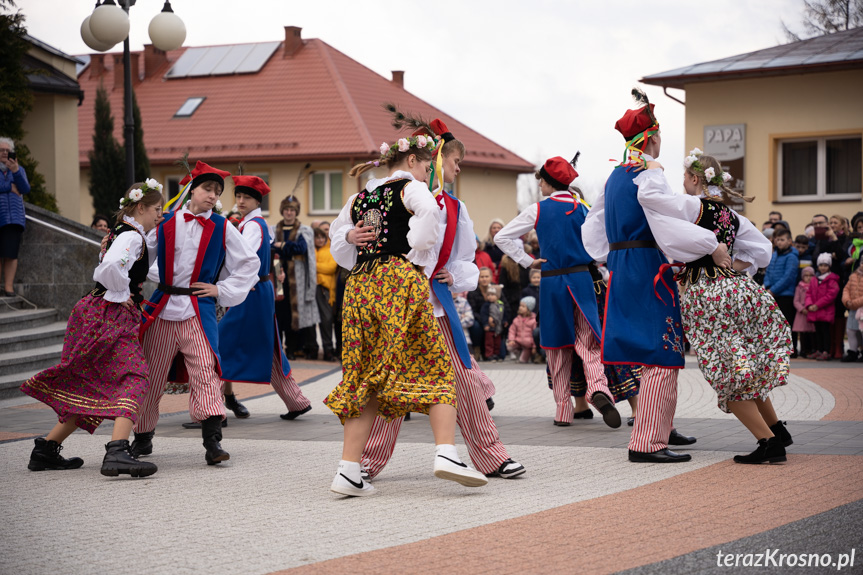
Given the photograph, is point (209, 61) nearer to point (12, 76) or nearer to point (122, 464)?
point (12, 76)

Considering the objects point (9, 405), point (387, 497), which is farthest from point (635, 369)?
point (9, 405)

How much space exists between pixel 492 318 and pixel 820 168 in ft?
29.0

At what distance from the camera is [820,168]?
2052 centimetres

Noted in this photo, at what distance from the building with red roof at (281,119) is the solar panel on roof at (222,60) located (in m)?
0.05

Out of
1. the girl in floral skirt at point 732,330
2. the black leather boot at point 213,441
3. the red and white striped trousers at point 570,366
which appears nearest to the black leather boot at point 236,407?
the black leather boot at point 213,441

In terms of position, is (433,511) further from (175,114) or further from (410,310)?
(175,114)

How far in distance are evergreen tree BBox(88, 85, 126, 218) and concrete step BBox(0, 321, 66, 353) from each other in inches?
767

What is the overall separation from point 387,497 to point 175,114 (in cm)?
3294

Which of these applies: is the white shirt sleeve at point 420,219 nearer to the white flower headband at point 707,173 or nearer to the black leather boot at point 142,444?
the white flower headband at point 707,173

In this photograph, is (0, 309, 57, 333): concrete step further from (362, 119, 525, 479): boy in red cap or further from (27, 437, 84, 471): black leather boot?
(362, 119, 525, 479): boy in red cap

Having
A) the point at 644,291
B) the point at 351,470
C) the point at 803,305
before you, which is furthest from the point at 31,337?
the point at 803,305

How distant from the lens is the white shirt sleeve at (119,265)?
680 centimetres

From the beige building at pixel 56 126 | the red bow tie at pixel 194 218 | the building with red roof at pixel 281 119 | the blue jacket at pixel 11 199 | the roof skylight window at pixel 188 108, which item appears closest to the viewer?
the red bow tie at pixel 194 218

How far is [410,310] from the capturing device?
587 cm
